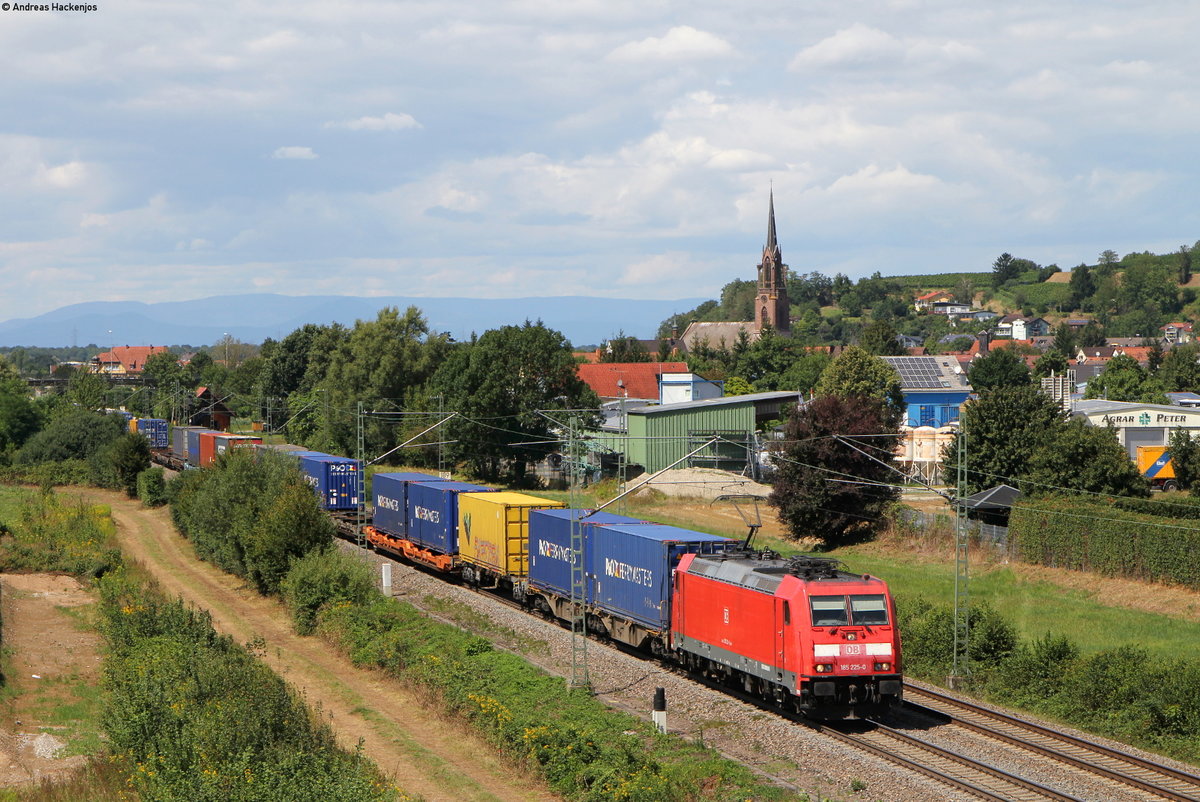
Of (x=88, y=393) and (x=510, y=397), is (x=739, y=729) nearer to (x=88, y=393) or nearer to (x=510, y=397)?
(x=510, y=397)

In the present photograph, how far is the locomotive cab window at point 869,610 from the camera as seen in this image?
870 inches

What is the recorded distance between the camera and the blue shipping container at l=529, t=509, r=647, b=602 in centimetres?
3231

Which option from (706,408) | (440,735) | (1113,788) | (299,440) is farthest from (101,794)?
(299,440)

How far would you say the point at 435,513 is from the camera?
142 feet

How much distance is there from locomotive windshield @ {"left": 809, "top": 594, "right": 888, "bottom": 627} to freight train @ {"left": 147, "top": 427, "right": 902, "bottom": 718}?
0.02 metres

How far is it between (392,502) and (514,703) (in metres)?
25.5

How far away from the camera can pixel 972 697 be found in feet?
87.4

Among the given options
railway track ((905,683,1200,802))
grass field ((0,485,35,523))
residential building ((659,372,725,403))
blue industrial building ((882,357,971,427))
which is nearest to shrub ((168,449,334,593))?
grass field ((0,485,35,523))

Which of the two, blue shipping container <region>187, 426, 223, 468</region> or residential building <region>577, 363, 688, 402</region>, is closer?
blue shipping container <region>187, 426, 223, 468</region>

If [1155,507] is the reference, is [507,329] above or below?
above

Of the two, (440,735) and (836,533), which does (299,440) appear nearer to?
(836,533)

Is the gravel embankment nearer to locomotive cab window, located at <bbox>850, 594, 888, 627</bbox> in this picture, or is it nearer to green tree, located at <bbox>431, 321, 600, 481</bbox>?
locomotive cab window, located at <bbox>850, 594, 888, 627</bbox>

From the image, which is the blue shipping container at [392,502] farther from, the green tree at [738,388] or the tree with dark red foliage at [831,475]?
the green tree at [738,388]

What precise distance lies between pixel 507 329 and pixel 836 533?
1309 inches
